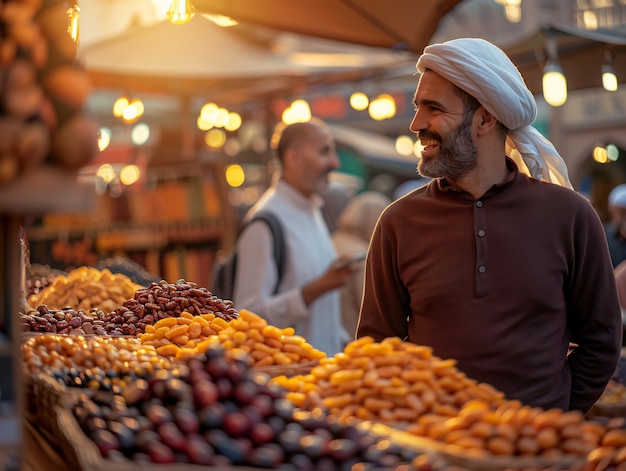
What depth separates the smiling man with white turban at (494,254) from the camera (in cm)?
309

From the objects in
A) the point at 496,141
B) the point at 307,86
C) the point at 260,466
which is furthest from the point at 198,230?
the point at 260,466

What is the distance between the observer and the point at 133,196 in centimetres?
916

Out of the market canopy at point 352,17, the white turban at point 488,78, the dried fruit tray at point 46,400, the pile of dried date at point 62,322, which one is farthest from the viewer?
the market canopy at point 352,17

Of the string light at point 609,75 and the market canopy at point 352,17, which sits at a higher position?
the market canopy at point 352,17

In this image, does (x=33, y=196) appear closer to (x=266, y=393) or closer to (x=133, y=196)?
(x=266, y=393)

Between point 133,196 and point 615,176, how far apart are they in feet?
23.9

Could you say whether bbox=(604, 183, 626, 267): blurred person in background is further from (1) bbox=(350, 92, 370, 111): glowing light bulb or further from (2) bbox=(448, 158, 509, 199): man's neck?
(2) bbox=(448, 158, 509, 199): man's neck

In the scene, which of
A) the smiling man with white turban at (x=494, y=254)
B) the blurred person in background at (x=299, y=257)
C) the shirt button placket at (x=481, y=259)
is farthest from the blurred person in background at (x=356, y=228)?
the shirt button placket at (x=481, y=259)

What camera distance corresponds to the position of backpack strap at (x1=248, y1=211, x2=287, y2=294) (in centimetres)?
520

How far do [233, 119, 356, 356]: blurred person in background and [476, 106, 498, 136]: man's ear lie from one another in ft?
6.03

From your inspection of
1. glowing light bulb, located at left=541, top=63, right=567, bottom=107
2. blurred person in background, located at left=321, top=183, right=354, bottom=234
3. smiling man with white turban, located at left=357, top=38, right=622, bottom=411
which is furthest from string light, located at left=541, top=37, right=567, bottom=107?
smiling man with white turban, located at left=357, top=38, right=622, bottom=411

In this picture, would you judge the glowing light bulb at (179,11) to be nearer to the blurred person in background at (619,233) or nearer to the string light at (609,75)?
the string light at (609,75)

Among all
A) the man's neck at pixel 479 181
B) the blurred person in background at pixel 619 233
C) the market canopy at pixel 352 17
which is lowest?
the blurred person in background at pixel 619 233

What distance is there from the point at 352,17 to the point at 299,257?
1.37 m
